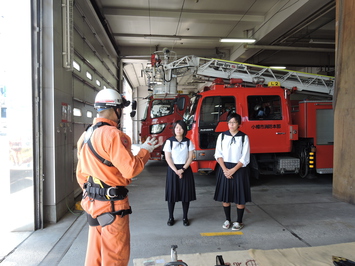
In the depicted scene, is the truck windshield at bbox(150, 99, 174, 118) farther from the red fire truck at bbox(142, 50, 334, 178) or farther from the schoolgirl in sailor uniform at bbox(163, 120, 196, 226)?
the schoolgirl in sailor uniform at bbox(163, 120, 196, 226)

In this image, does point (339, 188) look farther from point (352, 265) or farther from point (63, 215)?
point (63, 215)

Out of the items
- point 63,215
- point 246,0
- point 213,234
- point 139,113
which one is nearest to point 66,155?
point 63,215

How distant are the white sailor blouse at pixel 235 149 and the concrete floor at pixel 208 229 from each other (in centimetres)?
109

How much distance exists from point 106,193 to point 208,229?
7.58 ft

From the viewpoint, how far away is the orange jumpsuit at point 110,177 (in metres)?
1.80

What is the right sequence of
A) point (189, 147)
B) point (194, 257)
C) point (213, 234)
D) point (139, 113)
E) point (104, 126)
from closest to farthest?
point (104, 126)
point (194, 257)
point (213, 234)
point (189, 147)
point (139, 113)

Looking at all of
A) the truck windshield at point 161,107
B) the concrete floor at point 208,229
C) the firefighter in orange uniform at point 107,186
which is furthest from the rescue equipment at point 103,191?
the truck windshield at point 161,107

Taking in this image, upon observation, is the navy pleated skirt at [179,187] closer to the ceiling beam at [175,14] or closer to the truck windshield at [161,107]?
the truck windshield at [161,107]

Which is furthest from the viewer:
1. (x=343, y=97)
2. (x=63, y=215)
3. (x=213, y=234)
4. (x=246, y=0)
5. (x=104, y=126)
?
(x=246, y=0)

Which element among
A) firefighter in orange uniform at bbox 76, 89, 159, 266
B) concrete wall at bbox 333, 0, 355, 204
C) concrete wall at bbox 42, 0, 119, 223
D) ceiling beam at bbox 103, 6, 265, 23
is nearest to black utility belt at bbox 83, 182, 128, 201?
firefighter in orange uniform at bbox 76, 89, 159, 266

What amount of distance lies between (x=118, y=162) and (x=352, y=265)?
210 centimetres

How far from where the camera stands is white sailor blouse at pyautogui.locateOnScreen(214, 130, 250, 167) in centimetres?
351

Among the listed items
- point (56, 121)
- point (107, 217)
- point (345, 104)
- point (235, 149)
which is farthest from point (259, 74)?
point (107, 217)

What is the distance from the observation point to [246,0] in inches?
325
